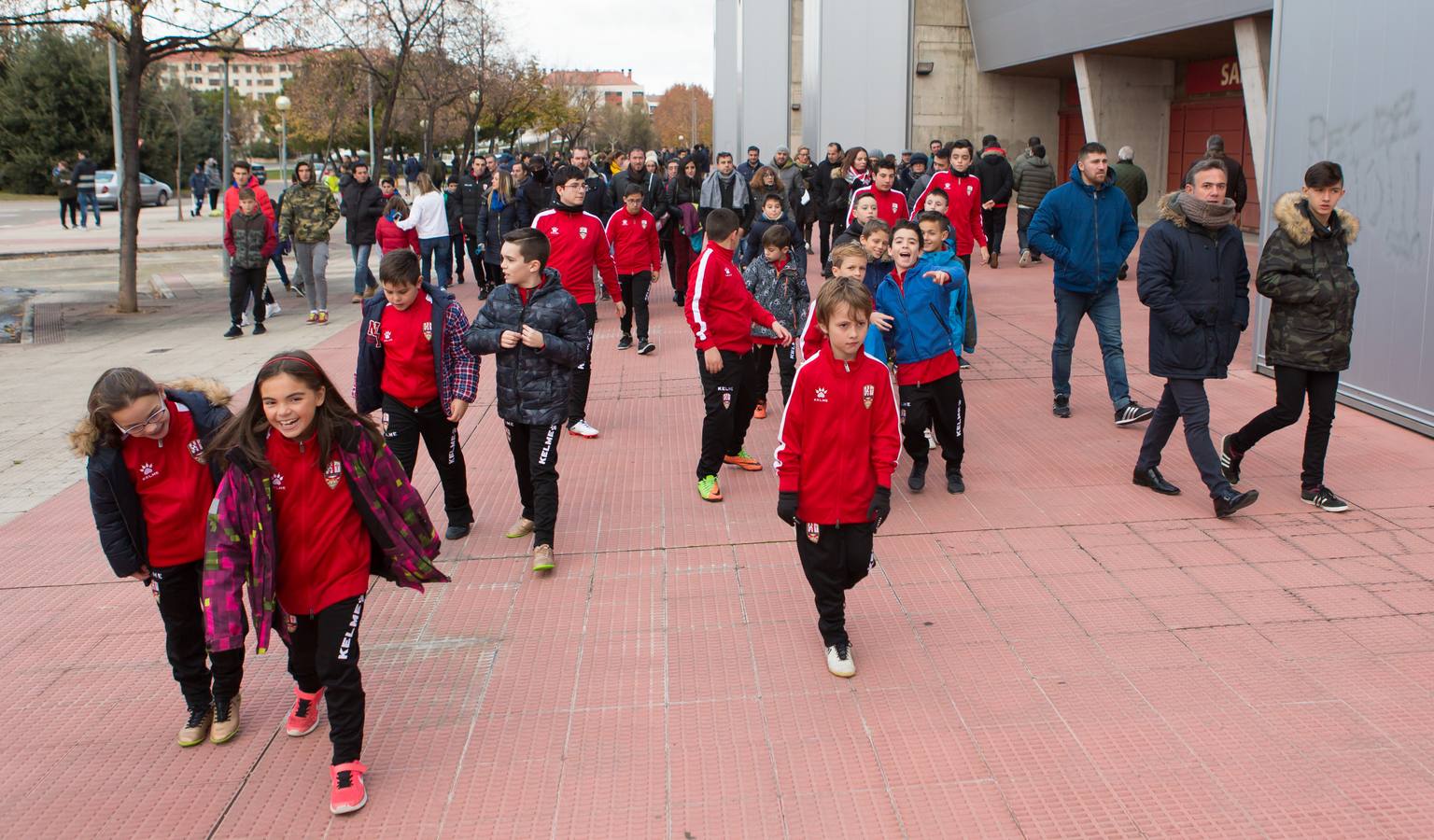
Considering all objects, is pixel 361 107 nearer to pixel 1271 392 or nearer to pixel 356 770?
pixel 1271 392

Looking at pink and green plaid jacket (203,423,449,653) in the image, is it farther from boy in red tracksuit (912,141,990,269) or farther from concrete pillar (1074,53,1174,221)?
concrete pillar (1074,53,1174,221)

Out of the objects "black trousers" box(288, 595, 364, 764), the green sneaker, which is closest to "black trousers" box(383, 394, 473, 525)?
the green sneaker

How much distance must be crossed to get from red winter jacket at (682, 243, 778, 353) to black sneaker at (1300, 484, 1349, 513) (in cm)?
305

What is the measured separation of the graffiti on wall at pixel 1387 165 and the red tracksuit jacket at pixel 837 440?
200 inches

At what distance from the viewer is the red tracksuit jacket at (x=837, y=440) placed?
A: 14.8 feet

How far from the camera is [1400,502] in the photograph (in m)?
6.50

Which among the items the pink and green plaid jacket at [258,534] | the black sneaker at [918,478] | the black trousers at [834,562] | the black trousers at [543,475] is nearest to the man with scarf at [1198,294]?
the black sneaker at [918,478]

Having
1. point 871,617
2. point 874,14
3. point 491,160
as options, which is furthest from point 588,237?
point 874,14

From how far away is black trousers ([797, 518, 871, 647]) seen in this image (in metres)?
4.61

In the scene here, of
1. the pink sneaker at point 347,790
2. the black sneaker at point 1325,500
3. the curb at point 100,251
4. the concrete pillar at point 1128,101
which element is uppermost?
the concrete pillar at point 1128,101

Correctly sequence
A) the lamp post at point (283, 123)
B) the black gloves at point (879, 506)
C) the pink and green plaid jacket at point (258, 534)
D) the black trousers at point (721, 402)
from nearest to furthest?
the pink and green plaid jacket at point (258, 534), the black gloves at point (879, 506), the black trousers at point (721, 402), the lamp post at point (283, 123)

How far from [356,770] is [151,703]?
51.8 inches

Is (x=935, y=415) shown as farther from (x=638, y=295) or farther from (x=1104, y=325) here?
(x=638, y=295)

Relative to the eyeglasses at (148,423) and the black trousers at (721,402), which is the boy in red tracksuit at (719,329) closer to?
the black trousers at (721,402)
